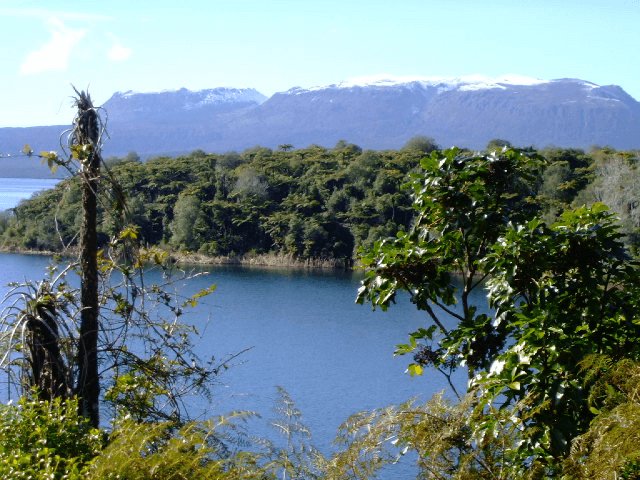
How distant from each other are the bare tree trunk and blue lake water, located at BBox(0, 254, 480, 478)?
447 centimetres

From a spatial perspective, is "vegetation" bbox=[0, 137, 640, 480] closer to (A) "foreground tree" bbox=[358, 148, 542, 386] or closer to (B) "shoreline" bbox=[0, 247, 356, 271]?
(A) "foreground tree" bbox=[358, 148, 542, 386]

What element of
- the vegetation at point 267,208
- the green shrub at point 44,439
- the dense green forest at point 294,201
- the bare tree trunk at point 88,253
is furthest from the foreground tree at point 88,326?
the vegetation at point 267,208

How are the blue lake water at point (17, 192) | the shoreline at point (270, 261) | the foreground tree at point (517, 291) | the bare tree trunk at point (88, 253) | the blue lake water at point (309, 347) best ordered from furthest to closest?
the blue lake water at point (17, 192)
the shoreline at point (270, 261)
the blue lake water at point (309, 347)
the bare tree trunk at point (88, 253)
the foreground tree at point (517, 291)

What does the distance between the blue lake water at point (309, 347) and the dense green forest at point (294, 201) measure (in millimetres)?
6019

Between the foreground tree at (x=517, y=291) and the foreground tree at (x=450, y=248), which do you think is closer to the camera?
the foreground tree at (x=517, y=291)

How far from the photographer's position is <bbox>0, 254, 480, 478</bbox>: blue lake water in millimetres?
14430

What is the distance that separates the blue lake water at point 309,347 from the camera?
47.3ft

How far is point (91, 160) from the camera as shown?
3.89 metres

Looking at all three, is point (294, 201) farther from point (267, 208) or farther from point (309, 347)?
point (309, 347)

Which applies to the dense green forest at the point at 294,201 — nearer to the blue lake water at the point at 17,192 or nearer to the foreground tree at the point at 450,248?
the blue lake water at the point at 17,192

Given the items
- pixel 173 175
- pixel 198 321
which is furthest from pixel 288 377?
pixel 173 175

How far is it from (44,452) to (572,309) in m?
2.01

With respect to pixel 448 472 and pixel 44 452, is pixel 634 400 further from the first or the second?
pixel 44 452

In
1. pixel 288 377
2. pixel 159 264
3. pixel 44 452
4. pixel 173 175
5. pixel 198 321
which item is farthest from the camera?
pixel 173 175
